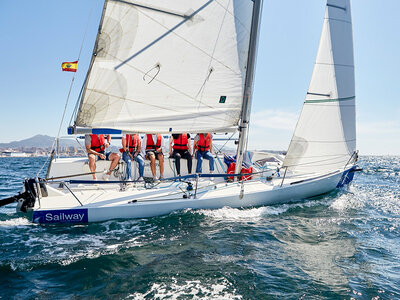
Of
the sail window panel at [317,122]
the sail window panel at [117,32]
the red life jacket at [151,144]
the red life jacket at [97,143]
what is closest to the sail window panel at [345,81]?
the sail window panel at [317,122]

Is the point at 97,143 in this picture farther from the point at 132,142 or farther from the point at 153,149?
the point at 153,149

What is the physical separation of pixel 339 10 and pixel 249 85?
4.12 metres

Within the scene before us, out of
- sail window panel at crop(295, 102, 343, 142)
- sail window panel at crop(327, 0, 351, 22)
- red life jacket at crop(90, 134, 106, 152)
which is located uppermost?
sail window panel at crop(327, 0, 351, 22)

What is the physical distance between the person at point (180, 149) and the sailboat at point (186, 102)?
401mm

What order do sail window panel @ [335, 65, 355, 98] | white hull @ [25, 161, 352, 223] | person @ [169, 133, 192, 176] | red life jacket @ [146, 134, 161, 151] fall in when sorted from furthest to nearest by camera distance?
sail window panel @ [335, 65, 355, 98] → person @ [169, 133, 192, 176] → red life jacket @ [146, 134, 161, 151] → white hull @ [25, 161, 352, 223]

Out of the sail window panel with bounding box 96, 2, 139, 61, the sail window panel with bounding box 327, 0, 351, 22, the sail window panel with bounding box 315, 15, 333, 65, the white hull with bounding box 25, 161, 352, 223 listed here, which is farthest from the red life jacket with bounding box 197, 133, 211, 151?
the sail window panel with bounding box 327, 0, 351, 22

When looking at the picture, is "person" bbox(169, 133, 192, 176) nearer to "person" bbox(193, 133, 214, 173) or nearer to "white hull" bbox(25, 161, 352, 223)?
"person" bbox(193, 133, 214, 173)

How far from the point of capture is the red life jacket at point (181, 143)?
757 cm

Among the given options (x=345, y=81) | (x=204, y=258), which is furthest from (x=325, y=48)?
(x=204, y=258)

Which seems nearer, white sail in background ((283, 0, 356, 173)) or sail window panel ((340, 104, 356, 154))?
white sail in background ((283, 0, 356, 173))

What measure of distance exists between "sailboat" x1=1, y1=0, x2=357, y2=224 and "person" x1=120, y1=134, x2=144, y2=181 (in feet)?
1.16

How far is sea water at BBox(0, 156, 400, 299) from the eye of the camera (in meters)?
3.15

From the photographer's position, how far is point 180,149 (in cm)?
773

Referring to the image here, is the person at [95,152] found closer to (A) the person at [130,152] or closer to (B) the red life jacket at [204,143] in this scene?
(A) the person at [130,152]
